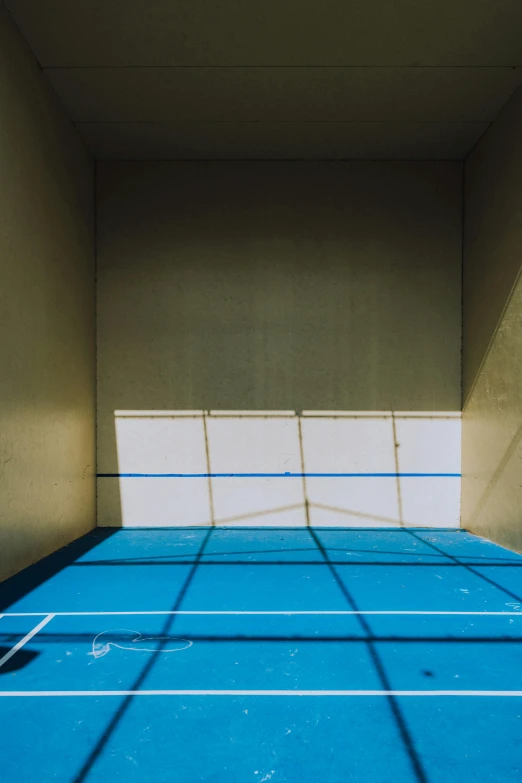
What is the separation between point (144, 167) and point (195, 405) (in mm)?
3580

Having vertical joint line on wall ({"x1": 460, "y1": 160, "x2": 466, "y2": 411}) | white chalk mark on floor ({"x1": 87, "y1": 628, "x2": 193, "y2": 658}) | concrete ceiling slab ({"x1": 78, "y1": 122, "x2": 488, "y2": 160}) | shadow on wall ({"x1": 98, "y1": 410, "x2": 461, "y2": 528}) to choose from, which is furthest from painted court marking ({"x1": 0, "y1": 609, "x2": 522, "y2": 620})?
concrete ceiling slab ({"x1": 78, "y1": 122, "x2": 488, "y2": 160})

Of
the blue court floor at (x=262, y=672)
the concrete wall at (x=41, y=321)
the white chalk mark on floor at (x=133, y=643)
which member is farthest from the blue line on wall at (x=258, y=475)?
the white chalk mark on floor at (x=133, y=643)

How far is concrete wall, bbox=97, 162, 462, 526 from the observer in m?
8.70

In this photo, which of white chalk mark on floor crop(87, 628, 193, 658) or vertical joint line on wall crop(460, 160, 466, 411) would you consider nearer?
white chalk mark on floor crop(87, 628, 193, 658)

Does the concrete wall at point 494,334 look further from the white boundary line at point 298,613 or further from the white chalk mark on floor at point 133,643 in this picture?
the white chalk mark on floor at point 133,643

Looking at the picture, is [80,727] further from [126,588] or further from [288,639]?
[126,588]

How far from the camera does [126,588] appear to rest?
5441 millimetres

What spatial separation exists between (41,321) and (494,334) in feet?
17.8

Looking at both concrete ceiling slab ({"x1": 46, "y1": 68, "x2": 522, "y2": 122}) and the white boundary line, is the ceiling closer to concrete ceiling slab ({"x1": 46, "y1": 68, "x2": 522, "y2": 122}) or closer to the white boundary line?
concrete ceiling slab ({"x1": 46, "y1": 68, "x2": 522, "y2": 122})

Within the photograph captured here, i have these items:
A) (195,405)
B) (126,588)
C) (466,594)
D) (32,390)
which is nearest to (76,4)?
(32,390)

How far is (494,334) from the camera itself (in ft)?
25.0

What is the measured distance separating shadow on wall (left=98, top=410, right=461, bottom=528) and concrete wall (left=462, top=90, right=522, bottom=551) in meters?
0.54

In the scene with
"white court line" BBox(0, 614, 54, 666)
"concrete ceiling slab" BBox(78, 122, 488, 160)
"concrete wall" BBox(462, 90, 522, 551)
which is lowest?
"white court line" BBox(0, 614, 54, 666)

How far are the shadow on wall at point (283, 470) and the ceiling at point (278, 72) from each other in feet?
12.4
